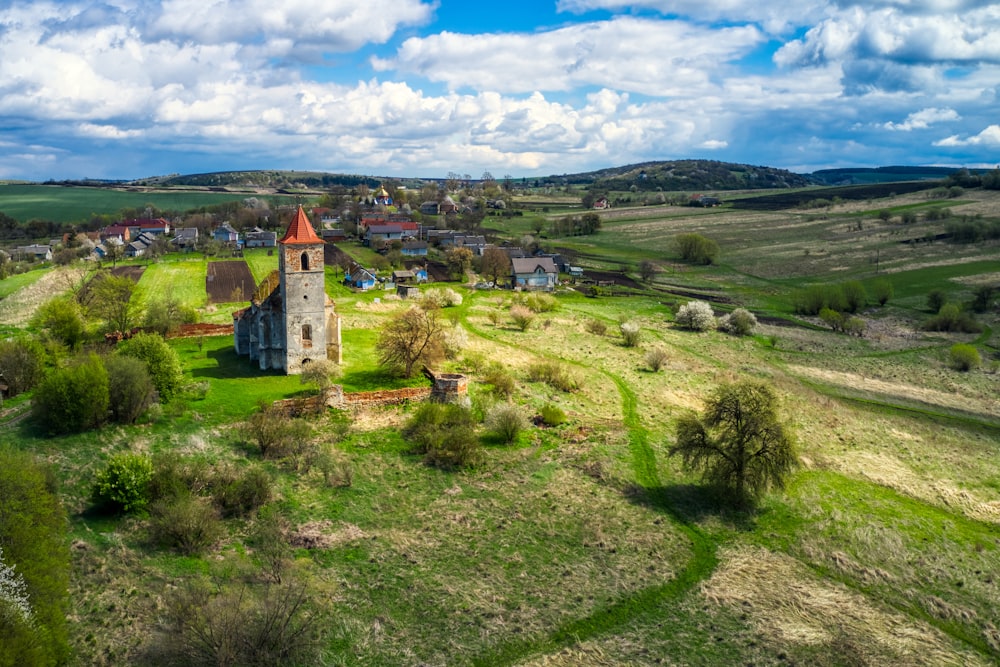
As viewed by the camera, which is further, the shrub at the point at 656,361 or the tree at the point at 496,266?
the tree at the point at 496,266

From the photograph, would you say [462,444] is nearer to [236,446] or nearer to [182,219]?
[236,446]

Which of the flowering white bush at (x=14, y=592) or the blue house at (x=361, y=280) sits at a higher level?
the blue house at (x=361, y=280)

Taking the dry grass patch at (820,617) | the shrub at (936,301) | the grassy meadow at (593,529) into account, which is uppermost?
the shrub at (936,301)

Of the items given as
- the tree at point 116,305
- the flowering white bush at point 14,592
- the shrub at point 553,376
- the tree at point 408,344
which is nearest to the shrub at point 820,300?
the shrub at point 553,376

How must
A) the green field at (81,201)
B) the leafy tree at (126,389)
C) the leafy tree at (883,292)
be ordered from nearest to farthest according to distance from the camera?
1. the leafy tree at (126,389)
2. the leafy tree at (883,292)
3. the green field at (81,201)

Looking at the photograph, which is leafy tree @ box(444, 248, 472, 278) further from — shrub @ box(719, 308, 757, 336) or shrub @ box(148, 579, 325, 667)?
shrub @ box(148, 579, 325, 667)

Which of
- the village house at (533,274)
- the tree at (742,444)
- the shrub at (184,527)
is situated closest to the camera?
the shrub at (184,527)

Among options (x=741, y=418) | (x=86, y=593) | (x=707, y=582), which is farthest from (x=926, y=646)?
(x=86, y=593)

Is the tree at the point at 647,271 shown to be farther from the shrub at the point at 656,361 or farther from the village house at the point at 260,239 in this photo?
the village house at the point at 260,239
